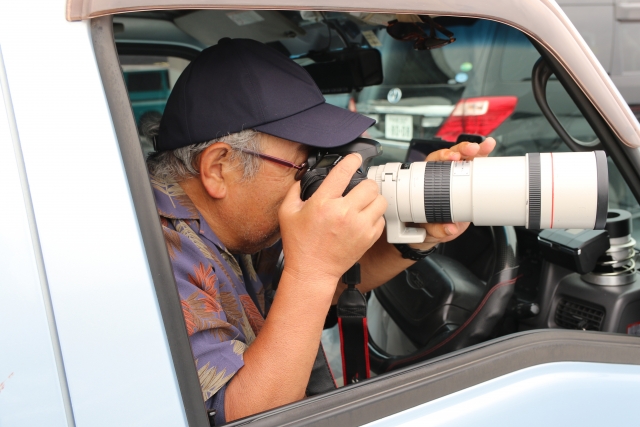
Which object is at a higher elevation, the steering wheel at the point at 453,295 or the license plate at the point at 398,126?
the license plate at the point at 398,126

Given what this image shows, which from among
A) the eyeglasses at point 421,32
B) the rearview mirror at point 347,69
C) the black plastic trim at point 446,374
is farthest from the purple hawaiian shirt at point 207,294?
the rearview mirror at point 347,69

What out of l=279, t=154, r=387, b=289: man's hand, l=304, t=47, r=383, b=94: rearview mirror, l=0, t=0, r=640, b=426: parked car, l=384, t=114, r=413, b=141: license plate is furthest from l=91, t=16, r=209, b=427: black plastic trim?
l=384, t=114, r=413, b=141: license plate

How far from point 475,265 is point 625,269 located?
490 mm

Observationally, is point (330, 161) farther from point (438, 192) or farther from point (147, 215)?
point (147, 215)

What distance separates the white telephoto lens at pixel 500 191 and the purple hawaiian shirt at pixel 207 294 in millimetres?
375

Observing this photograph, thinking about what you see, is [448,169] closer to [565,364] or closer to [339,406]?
[565,364]

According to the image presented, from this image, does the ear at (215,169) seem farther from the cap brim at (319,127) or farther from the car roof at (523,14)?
the car roof at (523,14)

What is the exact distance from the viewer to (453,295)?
1.79 meters

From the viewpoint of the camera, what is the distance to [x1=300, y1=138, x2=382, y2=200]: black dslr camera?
3.84 ft

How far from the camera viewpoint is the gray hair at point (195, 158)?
1240 millimetres

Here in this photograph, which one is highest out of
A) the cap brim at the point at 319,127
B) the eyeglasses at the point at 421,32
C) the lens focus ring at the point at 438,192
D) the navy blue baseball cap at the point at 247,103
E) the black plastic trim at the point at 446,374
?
the eyeglasses at the point at 421,32

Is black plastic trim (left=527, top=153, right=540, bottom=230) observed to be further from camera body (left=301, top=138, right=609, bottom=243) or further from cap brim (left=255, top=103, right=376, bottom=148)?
cap brim (left=255, top=103, right=376, bottom=148)

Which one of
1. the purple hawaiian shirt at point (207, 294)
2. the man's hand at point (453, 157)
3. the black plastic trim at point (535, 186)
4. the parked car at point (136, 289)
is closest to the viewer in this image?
the parked car at point (136, 289)

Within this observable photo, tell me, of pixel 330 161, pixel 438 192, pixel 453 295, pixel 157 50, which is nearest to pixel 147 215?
pixel 330 161
